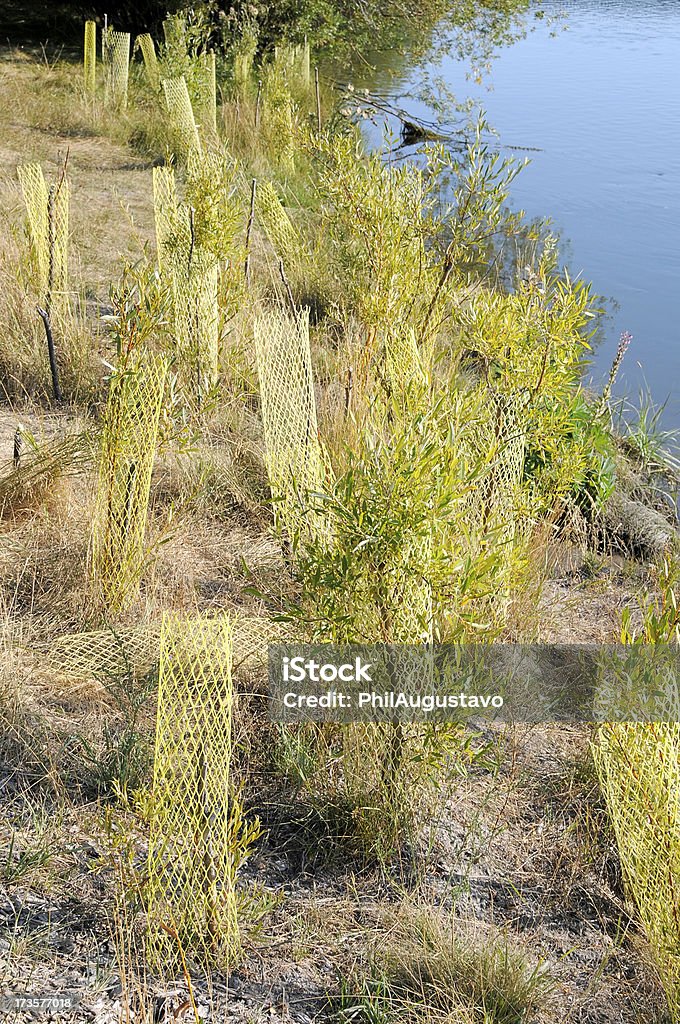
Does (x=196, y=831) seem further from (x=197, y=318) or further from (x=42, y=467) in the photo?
(x=197, y=318)

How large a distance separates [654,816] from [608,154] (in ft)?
26.8

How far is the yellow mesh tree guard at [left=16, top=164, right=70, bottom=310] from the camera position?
4016 mm

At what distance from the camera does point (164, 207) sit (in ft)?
13.9

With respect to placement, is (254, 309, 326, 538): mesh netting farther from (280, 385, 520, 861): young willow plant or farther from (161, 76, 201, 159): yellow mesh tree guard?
(161, 76, 201, 159): yellow mesh tree guard

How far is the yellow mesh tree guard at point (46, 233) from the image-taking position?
13.2 ft

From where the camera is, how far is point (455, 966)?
186 cm

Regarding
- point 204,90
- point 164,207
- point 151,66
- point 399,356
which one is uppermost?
point 151,66

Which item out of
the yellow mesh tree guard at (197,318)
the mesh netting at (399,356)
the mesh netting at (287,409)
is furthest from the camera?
the yellow mesh tree guard at (197,318)

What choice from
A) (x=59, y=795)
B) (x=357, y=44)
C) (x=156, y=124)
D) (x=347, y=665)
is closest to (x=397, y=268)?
(x=347, y=665)

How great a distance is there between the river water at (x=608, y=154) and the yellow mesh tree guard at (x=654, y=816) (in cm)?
359

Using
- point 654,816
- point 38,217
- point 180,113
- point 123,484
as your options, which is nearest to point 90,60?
point 180,113

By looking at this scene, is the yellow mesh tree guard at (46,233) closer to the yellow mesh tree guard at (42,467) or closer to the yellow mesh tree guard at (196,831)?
the yellow mesh tree guard at (42,467)

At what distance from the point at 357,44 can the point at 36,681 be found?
11.4 meters

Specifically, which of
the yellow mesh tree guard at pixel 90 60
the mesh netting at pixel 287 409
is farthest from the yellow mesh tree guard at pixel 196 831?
the yellow mesh tree guard at pixel 90 60
